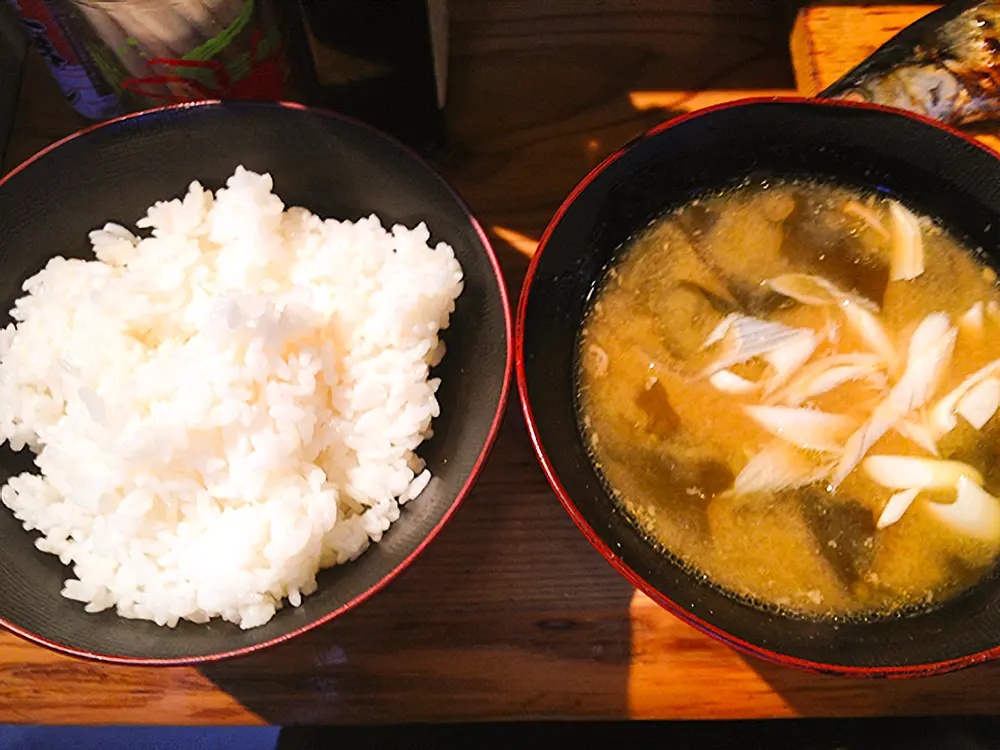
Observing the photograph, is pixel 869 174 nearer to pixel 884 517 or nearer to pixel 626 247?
pixel 626 247

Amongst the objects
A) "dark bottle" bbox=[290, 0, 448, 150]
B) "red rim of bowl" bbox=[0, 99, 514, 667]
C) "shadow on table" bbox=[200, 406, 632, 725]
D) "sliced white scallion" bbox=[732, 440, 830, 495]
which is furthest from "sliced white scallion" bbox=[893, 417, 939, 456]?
"dark bottle" bbox=[290, 0, 448, 150]

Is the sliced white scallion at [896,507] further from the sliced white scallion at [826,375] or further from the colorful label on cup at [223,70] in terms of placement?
the colorful label on cup at [223,70]

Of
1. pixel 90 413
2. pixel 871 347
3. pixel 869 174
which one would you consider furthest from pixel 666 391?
pixel 90 413

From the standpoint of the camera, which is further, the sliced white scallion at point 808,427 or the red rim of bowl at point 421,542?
the sliced white scallion at point 808,427

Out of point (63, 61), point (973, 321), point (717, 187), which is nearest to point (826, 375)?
point (973, 321)

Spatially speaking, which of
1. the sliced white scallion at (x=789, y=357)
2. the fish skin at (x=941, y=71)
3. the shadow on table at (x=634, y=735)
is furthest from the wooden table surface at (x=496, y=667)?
the fish skin at (x=941, y=71)

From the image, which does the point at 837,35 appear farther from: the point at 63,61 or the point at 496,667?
the point at 63,61

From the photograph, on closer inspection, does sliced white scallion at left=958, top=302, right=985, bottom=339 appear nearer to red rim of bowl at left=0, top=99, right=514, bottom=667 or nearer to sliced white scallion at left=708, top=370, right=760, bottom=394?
sliced white scallion at left=708, top=370, right=760, bottom=394
